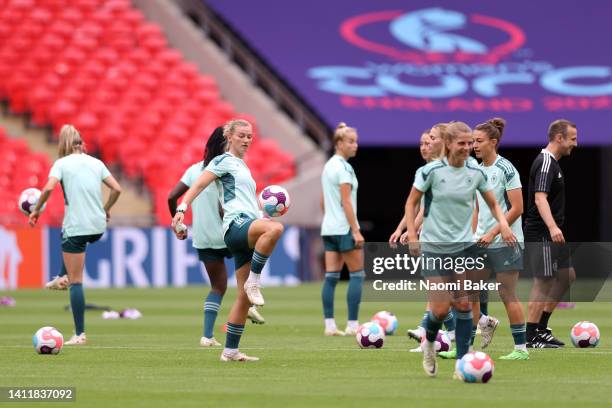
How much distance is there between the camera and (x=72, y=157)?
43.6 ft

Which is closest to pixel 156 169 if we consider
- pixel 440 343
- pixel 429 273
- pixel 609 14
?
pixel 609 14

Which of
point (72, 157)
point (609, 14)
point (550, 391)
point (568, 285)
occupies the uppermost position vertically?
point (609, 14)

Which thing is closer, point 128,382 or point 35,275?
point 128,382

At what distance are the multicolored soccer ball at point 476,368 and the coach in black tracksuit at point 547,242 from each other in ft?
10.5

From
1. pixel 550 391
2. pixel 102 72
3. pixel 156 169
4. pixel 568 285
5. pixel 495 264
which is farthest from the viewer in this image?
pixel 102 72

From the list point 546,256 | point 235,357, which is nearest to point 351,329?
point 546,256

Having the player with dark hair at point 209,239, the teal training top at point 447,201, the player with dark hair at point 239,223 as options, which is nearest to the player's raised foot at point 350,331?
the player with dark hair at point 209,239

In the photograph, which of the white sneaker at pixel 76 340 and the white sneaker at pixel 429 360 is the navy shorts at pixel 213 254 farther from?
the white sneaker at pixel 429 360

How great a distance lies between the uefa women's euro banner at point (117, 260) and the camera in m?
24.5

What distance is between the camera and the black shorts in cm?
1255

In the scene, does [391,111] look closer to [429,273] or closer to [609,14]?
[609,14]

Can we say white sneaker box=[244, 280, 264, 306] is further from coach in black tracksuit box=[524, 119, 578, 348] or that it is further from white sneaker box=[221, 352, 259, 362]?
coach in black tracksuit box=[524, 119, 578, 348]

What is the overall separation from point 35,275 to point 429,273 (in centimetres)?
1612

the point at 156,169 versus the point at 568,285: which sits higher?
the point at 156,169
